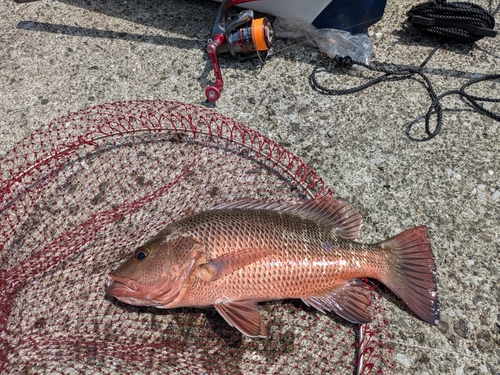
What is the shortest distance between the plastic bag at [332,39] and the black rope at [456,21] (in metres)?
0.47

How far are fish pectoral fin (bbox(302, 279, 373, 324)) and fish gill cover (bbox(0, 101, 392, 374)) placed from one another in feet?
0.61

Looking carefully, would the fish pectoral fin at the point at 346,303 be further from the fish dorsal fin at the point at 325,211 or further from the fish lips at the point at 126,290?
the fish lips at the point at 126,290

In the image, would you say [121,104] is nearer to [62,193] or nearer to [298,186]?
[62,193]

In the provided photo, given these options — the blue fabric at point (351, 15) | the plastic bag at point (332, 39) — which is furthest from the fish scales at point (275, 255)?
the blue fabric at point (351, 15)

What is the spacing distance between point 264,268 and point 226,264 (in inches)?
7.2

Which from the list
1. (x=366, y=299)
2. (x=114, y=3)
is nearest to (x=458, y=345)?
(x=366, y=299)

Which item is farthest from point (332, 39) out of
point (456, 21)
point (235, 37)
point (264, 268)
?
point (264, 268)

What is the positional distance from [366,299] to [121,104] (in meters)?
2.08

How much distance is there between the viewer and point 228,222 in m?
1.96

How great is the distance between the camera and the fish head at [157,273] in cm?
188

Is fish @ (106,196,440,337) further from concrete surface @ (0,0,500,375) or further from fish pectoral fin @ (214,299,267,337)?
concrete surface @ (0,0,500,375)

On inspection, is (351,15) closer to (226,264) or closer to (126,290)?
(226,264)

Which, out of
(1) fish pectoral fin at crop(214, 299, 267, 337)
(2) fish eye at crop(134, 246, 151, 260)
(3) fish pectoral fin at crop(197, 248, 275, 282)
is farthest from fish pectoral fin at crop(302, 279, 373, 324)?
(2) fish eye at crop(134, 246, 151, 260)

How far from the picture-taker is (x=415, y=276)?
6.66ft
